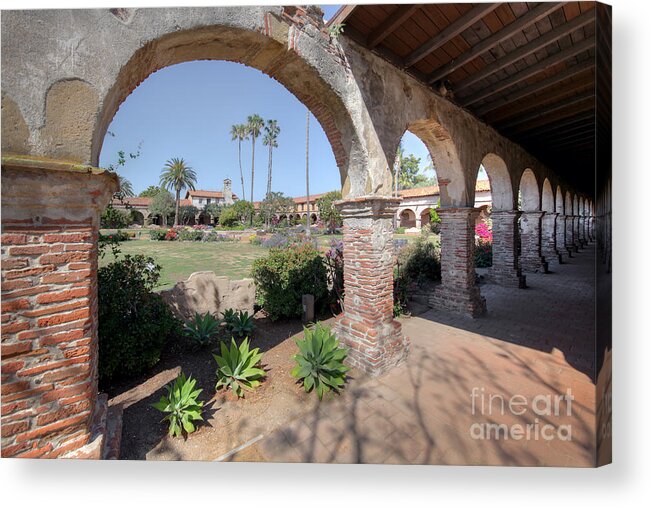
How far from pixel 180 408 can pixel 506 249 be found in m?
9.66

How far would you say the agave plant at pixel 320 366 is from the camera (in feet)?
11.8

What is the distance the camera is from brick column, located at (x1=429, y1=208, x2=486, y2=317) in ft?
20.7

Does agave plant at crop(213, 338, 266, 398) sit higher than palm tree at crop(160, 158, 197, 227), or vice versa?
palm tree at crop(160, 158, 197, 227)

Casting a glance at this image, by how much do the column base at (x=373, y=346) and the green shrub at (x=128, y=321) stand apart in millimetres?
2764

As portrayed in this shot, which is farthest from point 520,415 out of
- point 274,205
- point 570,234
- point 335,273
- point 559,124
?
point 274,205

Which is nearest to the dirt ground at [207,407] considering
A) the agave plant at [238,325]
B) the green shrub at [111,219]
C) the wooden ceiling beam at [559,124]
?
the agave plant at [238,325]

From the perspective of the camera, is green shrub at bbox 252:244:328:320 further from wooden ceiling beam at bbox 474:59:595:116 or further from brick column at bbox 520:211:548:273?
brick column at bbox 520:211:548:273

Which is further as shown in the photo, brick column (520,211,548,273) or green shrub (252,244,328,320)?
brick column (520,211,548,273)

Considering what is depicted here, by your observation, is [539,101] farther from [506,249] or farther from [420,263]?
[420,263]

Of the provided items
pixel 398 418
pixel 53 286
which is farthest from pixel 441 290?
pixel 53 286

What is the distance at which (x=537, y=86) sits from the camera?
206 inches

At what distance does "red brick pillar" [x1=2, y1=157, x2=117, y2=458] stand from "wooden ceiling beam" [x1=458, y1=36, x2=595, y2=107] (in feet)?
20.1

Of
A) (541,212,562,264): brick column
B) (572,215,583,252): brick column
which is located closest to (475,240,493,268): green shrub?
(541,212,562,264): brick column

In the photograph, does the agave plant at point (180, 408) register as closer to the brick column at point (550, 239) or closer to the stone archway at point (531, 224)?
the stone archway at point (531, 224)
